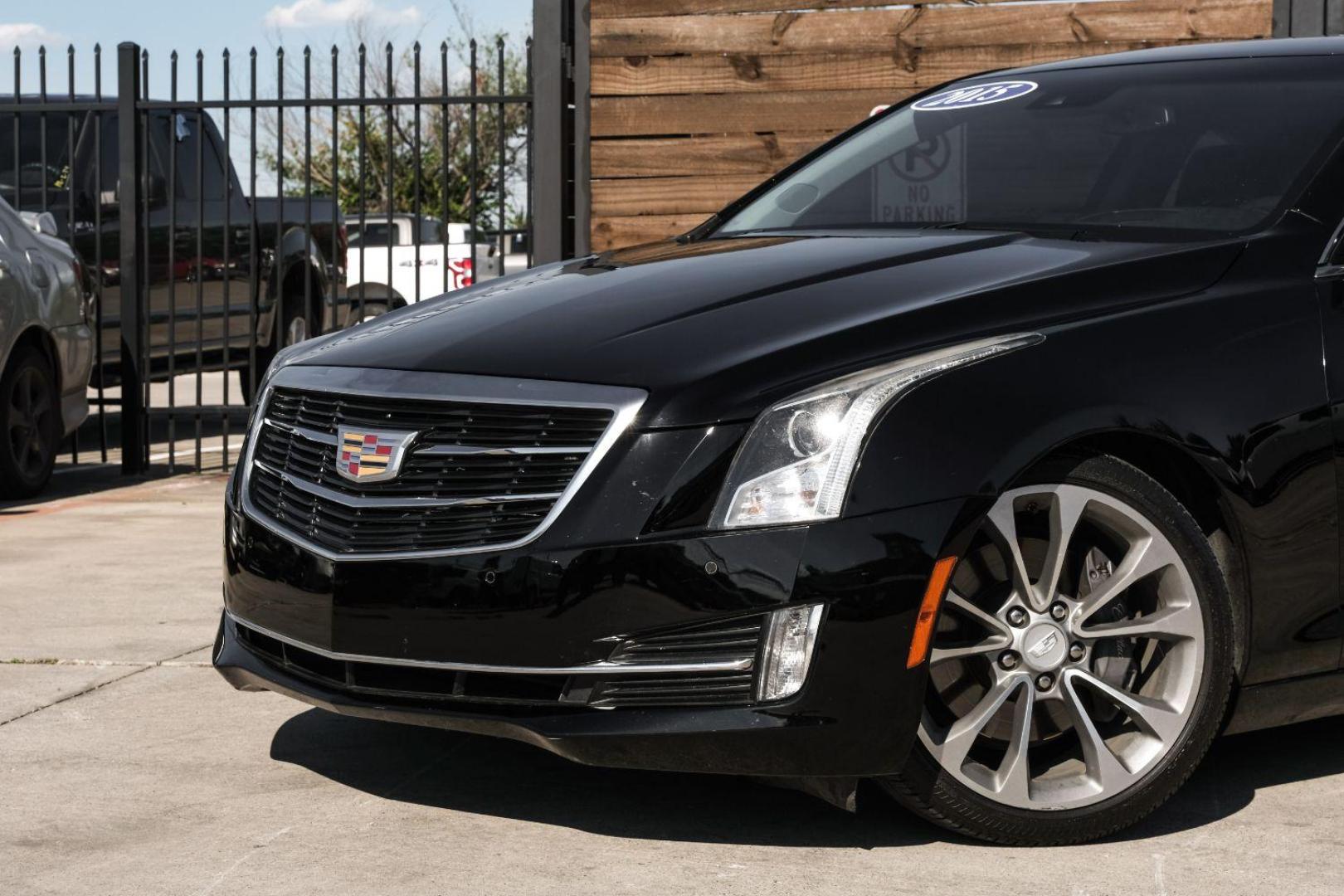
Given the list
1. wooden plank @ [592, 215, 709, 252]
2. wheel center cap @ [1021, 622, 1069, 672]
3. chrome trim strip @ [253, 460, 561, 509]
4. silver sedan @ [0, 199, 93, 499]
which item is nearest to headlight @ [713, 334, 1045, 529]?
chrome trim strip @ [253, 460, 561, 509]

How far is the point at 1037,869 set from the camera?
3396mm

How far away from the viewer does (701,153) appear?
909cm

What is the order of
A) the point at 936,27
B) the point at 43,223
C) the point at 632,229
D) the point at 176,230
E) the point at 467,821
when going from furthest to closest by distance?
the point at 176,230 < the point at 43,223 < the point at 632,229 < the point at 936,27 < the point at 467,821

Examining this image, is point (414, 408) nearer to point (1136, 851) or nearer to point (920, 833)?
point (920, 833)

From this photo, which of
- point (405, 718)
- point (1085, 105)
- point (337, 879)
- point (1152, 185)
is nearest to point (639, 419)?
point (405, 718)

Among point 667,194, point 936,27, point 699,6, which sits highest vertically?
point 699,6

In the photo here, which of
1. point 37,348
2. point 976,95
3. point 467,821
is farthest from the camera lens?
point 37,348

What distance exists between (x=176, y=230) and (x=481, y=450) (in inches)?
326

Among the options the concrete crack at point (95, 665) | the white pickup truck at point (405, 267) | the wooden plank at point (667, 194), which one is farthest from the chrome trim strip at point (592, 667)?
the white pickup truck at point (405, 267)

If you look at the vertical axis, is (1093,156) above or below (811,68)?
below

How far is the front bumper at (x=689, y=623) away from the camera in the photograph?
10.6 ft

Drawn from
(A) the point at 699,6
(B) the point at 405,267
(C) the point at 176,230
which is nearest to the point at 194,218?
(C) the point at 176,230

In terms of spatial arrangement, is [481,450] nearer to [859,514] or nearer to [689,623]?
[689,623]

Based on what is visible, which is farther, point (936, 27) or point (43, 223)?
point (43, 223)
